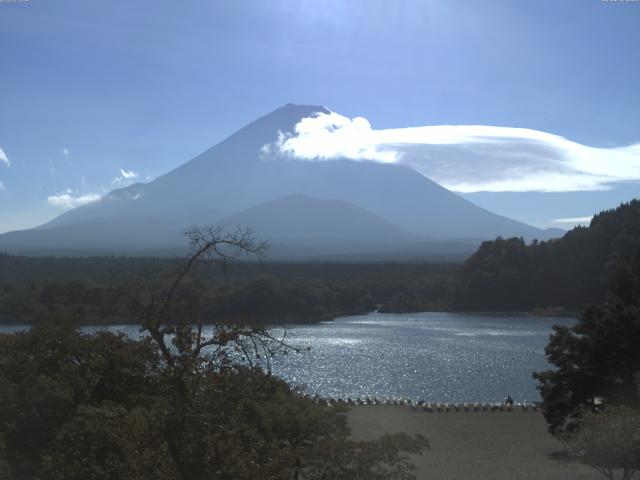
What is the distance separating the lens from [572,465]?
37.7ft

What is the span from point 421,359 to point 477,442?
1227cm

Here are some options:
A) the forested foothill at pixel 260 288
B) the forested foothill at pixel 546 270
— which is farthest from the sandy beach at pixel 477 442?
→ the forested foothill at pixel 546 270

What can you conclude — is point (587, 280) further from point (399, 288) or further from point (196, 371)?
point (196, 371)

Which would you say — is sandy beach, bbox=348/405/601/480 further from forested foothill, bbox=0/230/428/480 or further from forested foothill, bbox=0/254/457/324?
forested foothill, bbox=0/254/457/324

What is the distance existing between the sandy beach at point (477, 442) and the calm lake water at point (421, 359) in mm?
3081

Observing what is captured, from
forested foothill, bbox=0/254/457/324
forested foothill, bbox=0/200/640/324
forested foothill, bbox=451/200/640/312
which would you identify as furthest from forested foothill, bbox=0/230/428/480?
forested foothill, bbox=451/200/640/312

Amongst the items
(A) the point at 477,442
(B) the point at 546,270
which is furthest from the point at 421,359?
(B) the point at 546,270

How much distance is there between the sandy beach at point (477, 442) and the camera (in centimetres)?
1129

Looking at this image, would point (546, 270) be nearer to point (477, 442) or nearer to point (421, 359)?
point (421, 359)

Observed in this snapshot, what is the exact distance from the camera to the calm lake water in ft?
68.2

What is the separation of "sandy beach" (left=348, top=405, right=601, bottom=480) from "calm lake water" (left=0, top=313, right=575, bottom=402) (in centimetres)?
308

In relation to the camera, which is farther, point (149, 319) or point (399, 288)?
point (399, 288)

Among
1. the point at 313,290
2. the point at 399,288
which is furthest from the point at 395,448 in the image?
the point at 399,288

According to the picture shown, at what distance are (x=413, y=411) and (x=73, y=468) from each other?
43.2 ft
